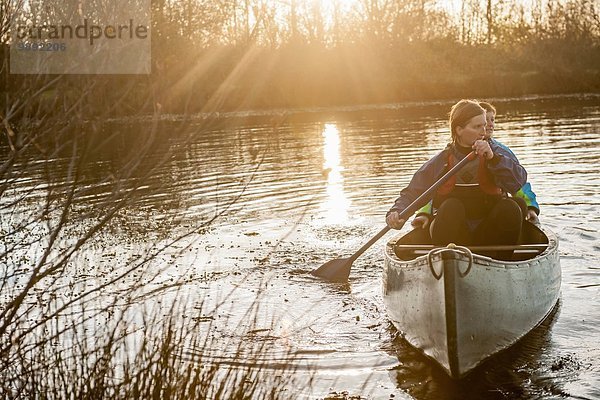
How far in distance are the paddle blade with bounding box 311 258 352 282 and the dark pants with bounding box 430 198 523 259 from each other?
6.09 ft

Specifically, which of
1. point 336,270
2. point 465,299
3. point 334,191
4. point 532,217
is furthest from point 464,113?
point 334,191

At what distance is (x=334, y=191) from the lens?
13.6 meters

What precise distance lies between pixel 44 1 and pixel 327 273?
493 cm

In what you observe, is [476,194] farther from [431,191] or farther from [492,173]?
[431,191]

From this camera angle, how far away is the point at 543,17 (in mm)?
42812

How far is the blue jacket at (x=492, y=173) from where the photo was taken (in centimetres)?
613

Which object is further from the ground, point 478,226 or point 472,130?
point 472,130

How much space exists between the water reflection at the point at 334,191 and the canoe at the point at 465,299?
1669 millimetres

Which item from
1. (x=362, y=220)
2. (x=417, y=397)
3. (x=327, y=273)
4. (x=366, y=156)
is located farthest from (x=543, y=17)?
(x=417, y=397)

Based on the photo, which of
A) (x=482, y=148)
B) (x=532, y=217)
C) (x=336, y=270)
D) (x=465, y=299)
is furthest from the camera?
(x=336, y=270)

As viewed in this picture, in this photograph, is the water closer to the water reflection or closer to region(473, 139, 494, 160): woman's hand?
the water reflection

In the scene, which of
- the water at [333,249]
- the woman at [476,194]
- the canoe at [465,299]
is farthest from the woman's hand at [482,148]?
the water at [333,249]

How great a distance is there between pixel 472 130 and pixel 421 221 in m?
0.94

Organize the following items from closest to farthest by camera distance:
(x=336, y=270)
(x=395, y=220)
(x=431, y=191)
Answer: (x=431, y=191) → (x=395, y=220) → (x=336, y=270)
